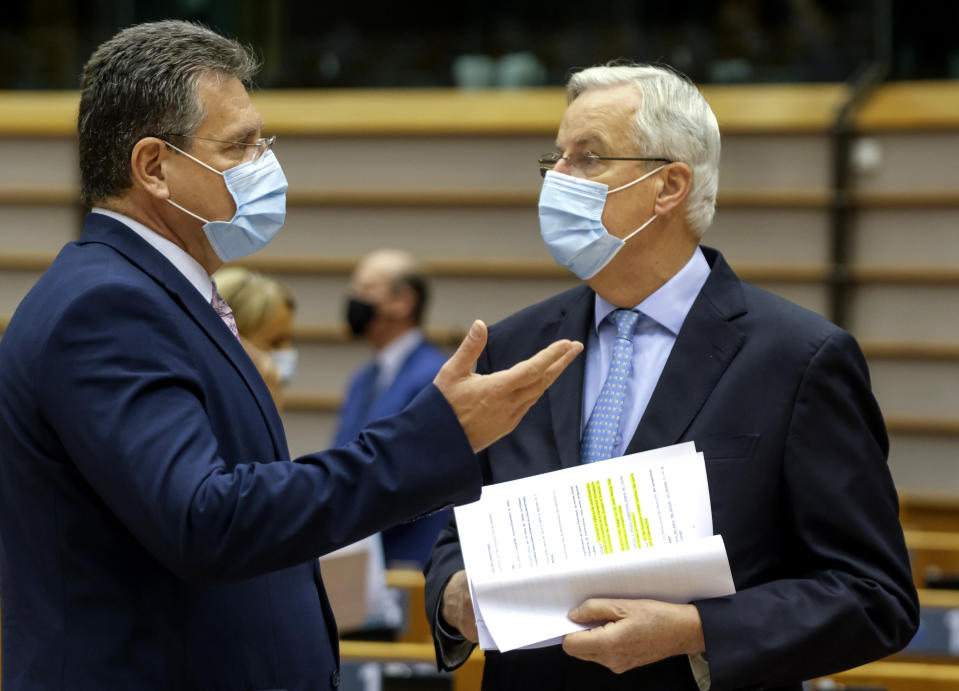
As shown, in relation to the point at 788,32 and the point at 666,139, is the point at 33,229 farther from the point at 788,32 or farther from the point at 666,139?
the point at 666,139

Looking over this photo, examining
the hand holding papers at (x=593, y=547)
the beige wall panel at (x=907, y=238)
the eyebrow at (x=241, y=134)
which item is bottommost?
the beige wall panel at (x=907, y=238)

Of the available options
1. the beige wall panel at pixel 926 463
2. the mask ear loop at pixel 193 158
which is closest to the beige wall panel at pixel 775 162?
the beige wall panel at pixel 926 463

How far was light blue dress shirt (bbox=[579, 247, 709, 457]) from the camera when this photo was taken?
69.2 inches

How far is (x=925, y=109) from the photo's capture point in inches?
225

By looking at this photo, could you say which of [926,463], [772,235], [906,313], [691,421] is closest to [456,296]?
[772,235]

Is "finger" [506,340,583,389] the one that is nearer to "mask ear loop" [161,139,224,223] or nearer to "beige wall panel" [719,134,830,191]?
"mask ear loop" [161,139,224,223]

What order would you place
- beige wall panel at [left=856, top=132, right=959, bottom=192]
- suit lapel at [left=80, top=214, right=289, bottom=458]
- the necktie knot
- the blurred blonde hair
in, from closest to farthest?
suit lapel at [left=80, top=214, right=289, bottom=458] → the necktie knot → the blurred blonde hair → beige wall panel at [left=856, top=132, right=959, bottom=192]

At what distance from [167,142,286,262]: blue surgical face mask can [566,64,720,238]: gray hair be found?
22.4 inches

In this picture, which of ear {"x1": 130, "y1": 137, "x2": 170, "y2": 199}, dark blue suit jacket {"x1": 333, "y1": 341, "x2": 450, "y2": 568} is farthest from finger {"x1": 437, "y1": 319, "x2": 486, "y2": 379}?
dark blue suit jacket {"x1": 333, "y1": 341, "x2": 450, "y2": 568}

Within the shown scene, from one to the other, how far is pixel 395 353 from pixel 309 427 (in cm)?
204

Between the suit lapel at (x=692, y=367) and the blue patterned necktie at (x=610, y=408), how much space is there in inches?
2.1

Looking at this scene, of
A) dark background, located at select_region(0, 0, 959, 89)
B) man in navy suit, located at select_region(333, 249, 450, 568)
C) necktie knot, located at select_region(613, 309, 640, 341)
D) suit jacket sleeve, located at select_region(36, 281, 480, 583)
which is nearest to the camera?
suit jacket sleeve, located at select_region(36, 281, 480, 583)

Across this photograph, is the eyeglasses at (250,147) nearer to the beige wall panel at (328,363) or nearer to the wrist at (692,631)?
the wrist at (692,631)

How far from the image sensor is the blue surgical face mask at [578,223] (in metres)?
1.85
